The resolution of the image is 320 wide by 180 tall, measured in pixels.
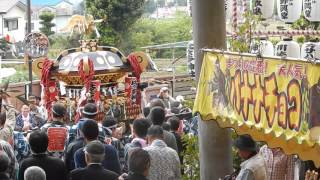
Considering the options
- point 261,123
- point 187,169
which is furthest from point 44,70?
point 261,123

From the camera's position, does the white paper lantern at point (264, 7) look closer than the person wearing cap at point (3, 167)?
No

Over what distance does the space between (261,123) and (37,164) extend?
2195 millimetres

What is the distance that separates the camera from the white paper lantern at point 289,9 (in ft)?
36.8

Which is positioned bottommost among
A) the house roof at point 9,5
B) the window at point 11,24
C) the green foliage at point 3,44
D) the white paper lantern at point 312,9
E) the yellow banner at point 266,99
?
the yellow banner at point 266,99

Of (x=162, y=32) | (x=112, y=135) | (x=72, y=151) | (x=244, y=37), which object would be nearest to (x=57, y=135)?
(x=112, y=135)

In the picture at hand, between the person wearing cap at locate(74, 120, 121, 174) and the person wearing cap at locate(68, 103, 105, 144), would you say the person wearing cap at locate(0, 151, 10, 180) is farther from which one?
the person wearing cap at locate(68, 103, 105, 144)

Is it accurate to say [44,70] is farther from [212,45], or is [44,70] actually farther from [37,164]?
[37,164]

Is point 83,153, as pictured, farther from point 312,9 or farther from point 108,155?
point 312,9

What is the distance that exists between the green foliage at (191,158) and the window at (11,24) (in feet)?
102

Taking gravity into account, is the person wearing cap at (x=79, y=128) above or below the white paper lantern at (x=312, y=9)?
below

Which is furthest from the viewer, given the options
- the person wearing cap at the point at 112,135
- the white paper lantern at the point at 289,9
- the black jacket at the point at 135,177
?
the white paper lantern at the point at 289,9

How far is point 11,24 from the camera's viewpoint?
1489 inches

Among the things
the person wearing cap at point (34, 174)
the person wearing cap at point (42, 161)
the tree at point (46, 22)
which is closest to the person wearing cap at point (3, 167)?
the person wearing cap at point (34, 174)

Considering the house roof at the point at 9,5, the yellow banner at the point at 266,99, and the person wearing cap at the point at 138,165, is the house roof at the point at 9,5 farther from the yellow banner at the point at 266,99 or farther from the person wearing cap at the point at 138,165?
the person wearing cap at the point at 138,165
